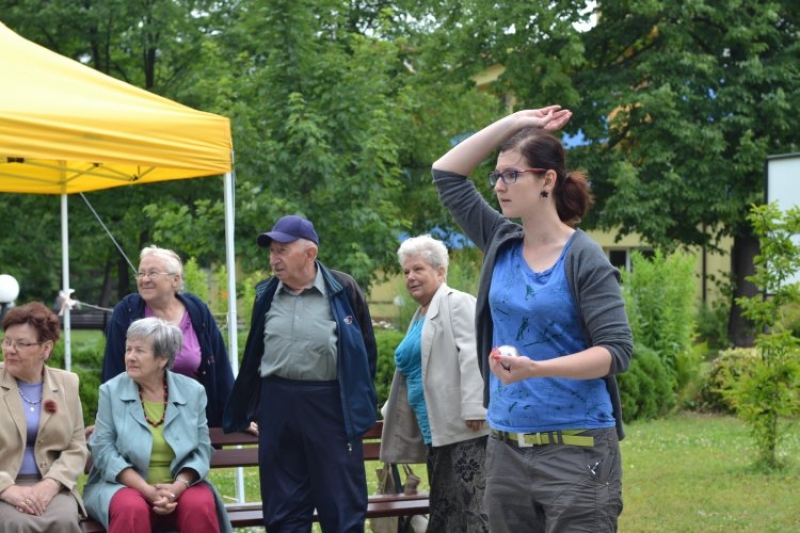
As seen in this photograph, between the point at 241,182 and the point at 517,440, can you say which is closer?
the point at 517,440

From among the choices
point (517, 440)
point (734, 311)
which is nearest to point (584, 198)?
point (517, 440)

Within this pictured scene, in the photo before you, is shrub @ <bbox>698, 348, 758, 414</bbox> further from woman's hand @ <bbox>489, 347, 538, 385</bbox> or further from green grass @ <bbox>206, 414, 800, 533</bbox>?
woman's hand @ <bbox>489, 347, 538, 385</bbox>

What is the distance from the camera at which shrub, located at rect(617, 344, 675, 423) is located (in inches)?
542

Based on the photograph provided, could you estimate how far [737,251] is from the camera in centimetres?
2519

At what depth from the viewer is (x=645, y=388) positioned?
14070 mm

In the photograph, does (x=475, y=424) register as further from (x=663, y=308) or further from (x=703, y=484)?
(x=663, y=308)

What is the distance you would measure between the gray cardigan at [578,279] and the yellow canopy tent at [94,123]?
3.42 meters

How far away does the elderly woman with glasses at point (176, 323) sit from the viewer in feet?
20.2

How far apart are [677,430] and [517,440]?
999 cm

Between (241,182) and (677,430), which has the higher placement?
(241,182)

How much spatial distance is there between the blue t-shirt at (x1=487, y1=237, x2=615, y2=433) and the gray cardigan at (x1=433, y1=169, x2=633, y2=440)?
40mm

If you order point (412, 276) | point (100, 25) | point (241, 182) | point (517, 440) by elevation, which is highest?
point (100, 25)

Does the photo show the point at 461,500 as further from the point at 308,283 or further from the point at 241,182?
the point at 241,182

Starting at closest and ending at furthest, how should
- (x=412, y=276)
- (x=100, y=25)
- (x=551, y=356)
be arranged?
(x=551, y=356) → (x=412, y=276) → (x=100, y=25)
